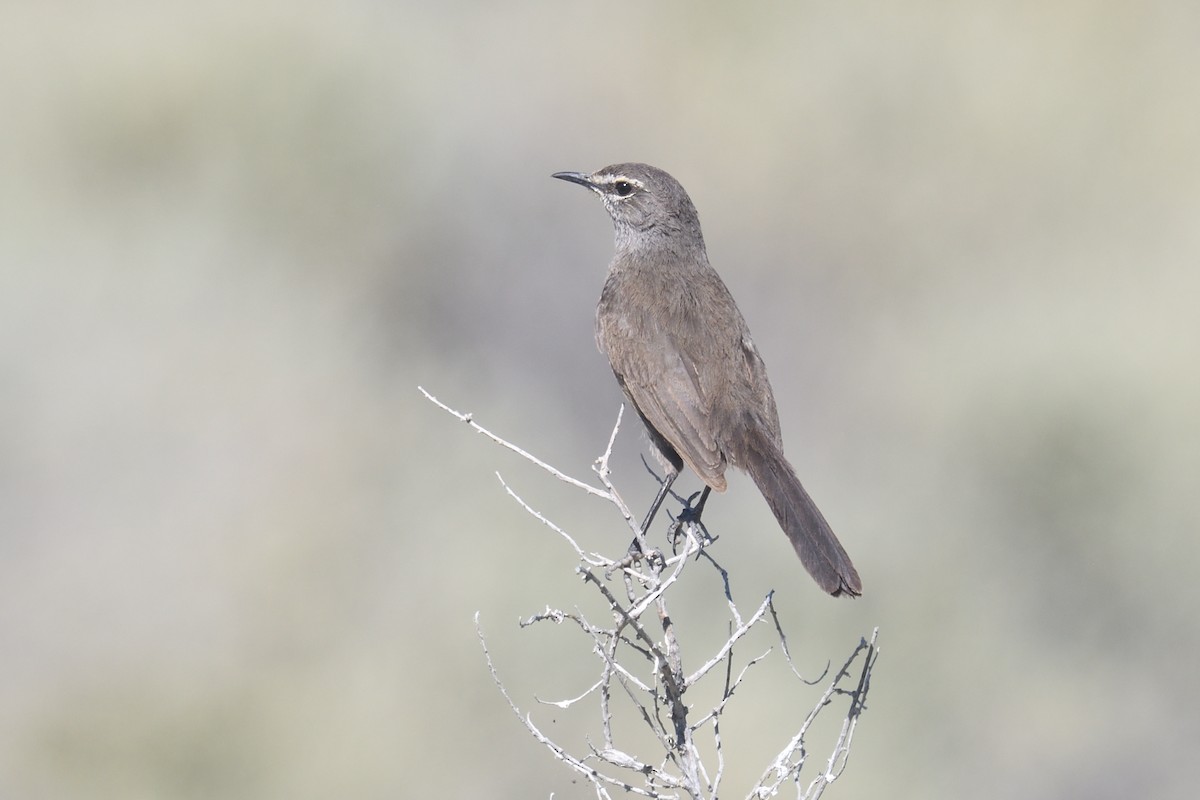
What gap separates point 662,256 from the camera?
6.61m

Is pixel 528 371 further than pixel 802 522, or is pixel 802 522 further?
pixel 528 371

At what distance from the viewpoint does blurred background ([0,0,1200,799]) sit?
38.1 feet

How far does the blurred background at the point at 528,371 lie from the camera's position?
11.6 m

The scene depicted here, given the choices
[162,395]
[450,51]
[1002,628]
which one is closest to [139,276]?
[162,395]

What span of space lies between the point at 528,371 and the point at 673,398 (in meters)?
8.69

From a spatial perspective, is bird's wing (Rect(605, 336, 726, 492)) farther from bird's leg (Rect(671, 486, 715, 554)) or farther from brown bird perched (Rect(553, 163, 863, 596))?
bird's leg (Rect(671, 486, 715, 554))

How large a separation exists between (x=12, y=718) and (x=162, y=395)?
3.89 meters

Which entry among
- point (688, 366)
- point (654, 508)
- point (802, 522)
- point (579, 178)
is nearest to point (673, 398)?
point (688, 366)

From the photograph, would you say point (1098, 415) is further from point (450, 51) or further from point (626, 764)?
point (626, 764)

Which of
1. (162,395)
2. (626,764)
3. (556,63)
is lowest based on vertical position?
(626,764)

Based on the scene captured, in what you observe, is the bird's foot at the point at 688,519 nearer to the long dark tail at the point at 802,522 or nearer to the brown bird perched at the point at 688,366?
the brown bird perched at the point at 688,366

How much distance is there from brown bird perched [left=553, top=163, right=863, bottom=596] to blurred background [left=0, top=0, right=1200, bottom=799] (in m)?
5.19

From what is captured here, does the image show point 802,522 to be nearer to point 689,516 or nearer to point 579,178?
point 689,516

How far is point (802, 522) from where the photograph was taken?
211 inches
